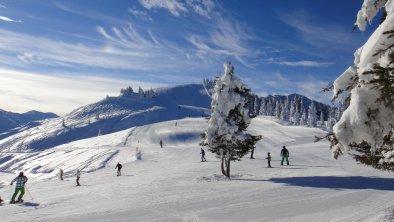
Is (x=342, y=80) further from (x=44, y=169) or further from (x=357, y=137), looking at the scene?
(x=44, y=169)

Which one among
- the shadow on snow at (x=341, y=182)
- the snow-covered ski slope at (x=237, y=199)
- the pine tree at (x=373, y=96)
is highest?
the pine tree at (x=373, y=96)

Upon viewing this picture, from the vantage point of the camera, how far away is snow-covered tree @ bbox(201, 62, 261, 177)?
31.3 m

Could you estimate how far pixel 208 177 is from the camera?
32.2 metres

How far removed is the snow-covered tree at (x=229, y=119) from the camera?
1232 inches

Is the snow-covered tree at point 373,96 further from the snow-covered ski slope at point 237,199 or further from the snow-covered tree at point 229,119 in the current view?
the snow-covered tree at point 229,119

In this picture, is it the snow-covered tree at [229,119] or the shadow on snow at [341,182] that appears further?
the snow-covered tree at [229,119]

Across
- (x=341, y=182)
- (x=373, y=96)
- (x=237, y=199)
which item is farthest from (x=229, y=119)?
(x=373, y=96)

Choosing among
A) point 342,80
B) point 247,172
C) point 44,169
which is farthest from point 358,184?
point 44,169

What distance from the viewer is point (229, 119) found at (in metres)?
31.9

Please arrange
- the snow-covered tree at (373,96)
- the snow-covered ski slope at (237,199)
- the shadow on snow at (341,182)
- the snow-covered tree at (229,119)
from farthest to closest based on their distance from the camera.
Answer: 1. the snow-covered tree at (229,119)
2. the shadow on snow at (341,182)
3. the snow-covered ski slope at (237,199)
4. the snow-covered tree at (373,96)

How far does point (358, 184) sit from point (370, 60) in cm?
2086

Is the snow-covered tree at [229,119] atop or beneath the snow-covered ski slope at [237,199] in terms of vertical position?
atop

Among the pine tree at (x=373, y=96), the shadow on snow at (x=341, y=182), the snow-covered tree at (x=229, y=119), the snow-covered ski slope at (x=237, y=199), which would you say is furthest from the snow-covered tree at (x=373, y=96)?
the snow-covered tree at (x=229, y=119)

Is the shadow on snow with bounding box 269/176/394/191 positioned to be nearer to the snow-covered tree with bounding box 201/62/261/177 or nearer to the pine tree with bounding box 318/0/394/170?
the snow-covered tree with bounding box 201/62/261/177
